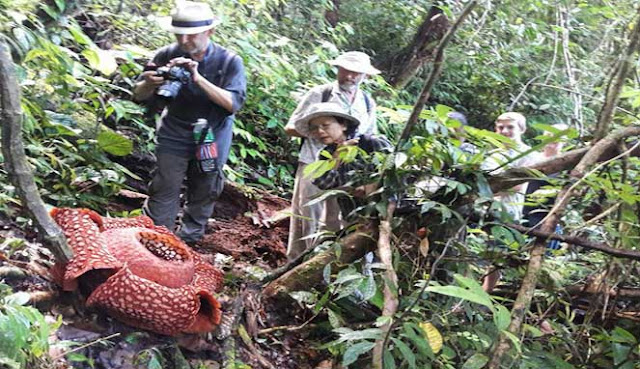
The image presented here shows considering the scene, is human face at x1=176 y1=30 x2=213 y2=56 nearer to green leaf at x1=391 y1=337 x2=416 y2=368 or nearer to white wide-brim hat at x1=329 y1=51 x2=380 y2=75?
white wide-brim hat at x1=329 y1=51 x2=380 y2=75

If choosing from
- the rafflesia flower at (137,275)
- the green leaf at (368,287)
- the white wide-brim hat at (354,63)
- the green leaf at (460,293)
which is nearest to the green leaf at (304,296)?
the rafflesia flower at (137,275)

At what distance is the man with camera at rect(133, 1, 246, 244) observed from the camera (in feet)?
13.2

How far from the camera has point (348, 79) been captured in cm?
466

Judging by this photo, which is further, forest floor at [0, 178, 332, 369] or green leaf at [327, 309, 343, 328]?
green leaf at [327, 309, 343, 328]

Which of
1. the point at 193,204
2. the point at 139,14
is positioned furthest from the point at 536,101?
the point at 193,204

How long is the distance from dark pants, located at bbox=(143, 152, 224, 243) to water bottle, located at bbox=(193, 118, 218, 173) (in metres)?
0.14

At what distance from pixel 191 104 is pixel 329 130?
117cm

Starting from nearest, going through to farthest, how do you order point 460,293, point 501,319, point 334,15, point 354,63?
point 460,293
point 501,319
point 354,63
point 334,15

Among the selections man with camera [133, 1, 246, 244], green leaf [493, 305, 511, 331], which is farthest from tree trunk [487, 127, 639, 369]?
man with camera [133, 1, 246, 244]

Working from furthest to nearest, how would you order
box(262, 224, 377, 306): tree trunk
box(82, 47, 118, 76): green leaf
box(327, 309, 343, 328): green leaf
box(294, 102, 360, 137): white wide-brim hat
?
box(82, 47, 118, 76): green leaf
box(294, 102, 360, 137): white wide-brim hat
box(262, 224, 377, 306): tree trunk
box(327, 309, 343, 328): green leaf

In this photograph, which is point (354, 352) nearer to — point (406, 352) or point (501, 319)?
point (406, 352)

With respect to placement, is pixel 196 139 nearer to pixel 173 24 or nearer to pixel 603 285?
pixel 173 24

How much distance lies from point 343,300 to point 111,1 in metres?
5.27

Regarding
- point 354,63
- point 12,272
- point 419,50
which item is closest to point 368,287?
point 12,272
